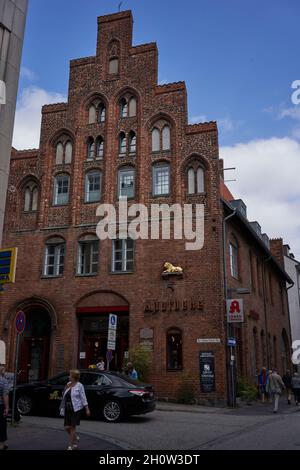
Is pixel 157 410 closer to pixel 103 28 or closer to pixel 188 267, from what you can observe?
pixel 188 267

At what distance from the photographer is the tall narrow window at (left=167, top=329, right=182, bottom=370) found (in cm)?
2142

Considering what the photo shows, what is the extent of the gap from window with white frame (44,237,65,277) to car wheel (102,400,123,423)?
421 inches

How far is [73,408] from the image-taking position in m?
10.0

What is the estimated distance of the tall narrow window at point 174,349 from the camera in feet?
70.3

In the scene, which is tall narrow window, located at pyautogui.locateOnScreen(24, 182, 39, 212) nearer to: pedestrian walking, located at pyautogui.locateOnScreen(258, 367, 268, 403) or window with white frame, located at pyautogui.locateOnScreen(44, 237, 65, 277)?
window with white frame, located at pyautogui.locateOnScreen(44, 237, 65, 277)

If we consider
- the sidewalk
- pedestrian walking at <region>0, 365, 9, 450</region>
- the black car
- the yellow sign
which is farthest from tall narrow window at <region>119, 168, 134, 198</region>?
pedestrian walking at <region>0, 365, 9, 450</region>

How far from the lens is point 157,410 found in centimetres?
1816

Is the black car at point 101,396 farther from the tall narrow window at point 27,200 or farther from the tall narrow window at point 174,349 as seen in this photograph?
the tall narrow window at point 27,200

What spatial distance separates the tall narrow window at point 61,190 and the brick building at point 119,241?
65mm

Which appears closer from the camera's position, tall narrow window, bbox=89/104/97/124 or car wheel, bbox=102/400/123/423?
car wheel, bbox=102/400/123/423

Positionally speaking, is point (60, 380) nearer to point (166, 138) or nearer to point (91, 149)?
point (166, 138)
